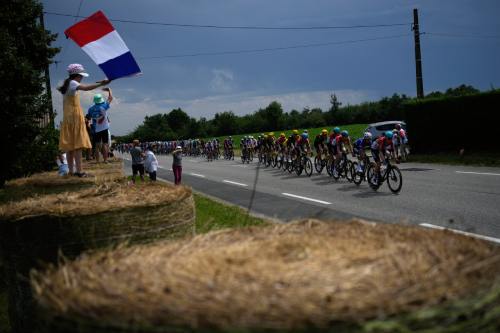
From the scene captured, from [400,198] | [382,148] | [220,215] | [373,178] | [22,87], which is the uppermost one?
[22,87]

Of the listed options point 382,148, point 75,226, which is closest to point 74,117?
point 75,226

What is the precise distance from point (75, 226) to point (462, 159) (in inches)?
744

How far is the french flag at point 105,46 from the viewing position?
226 inches

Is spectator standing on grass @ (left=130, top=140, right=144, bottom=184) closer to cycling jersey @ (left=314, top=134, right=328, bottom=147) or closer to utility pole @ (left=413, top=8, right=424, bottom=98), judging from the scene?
cycling jersey @ (left=314, top=134, right=328, bottom=147)

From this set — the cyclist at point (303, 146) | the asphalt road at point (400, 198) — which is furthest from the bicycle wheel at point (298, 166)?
the asphalt road at point (400, 198)

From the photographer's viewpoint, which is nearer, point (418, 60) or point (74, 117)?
point (74, 117)

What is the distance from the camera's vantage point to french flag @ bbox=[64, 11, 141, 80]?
5746 mm

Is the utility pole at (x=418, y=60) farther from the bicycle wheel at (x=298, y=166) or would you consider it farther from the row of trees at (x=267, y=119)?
the row of trees at (x=267, y=119)

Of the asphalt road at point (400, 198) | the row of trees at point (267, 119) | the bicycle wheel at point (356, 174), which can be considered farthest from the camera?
Answer: the row of trees at point (267, 119)

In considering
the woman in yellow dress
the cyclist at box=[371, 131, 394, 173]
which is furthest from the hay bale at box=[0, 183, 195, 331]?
the cyclist at box=[371, 131, 394, 173]

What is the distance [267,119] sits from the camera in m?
131

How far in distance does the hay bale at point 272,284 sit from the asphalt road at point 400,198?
4.35 metres

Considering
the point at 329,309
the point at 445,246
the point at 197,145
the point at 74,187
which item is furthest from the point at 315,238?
the point at 197,145

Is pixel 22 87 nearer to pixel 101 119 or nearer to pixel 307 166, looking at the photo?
pixel 101 119
